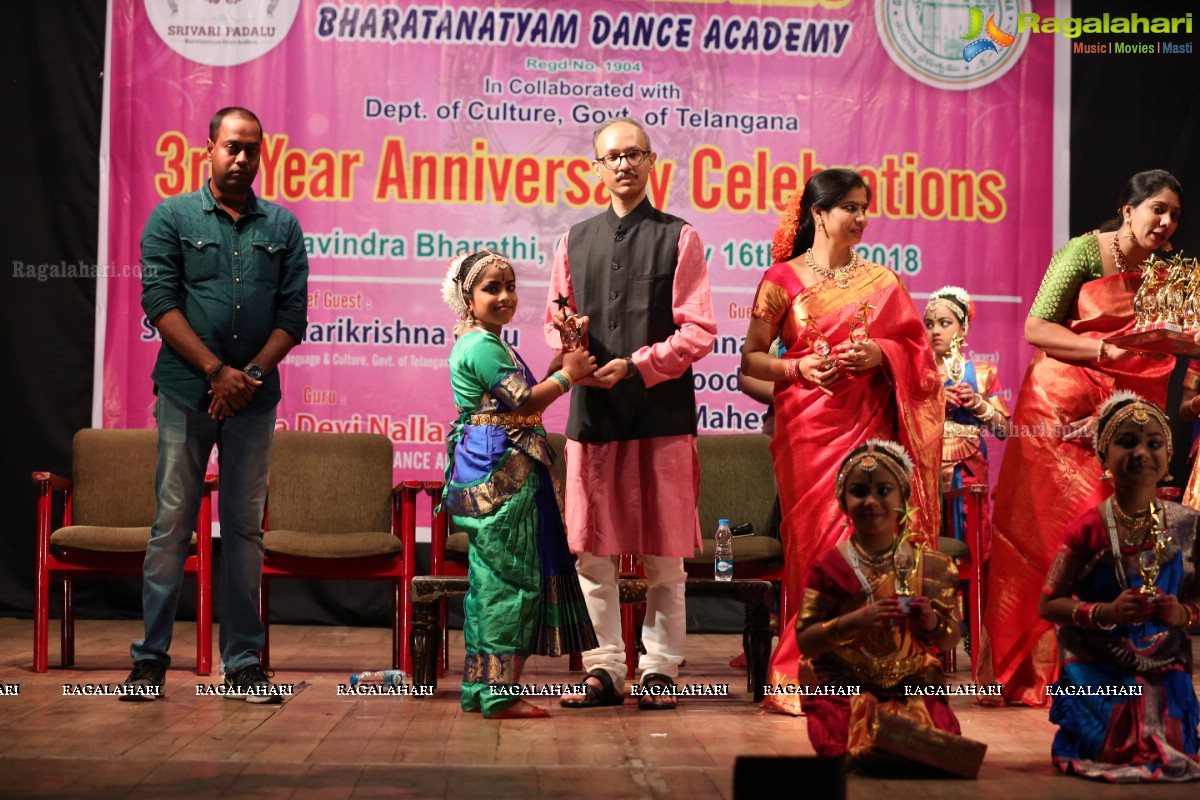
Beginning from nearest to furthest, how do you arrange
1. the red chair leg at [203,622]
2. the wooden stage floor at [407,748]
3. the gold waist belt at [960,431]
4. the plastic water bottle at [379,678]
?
the wooden stage floor at [407,748] < the plastic water bottle at [379,678] < the red chair leg at [203,622] < the gold waist belt at [960,431]

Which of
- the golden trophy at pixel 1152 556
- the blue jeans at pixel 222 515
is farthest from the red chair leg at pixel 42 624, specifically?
the golden trophy at pixel 1152 556

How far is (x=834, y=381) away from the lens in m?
4.38

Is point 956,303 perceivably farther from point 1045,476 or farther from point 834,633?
point 834,633

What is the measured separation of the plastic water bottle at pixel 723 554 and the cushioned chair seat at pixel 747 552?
0.08 ft

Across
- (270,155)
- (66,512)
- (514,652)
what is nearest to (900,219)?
(270,155)

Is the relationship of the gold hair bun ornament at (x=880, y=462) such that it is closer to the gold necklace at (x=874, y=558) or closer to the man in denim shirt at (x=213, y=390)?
the gold necklace at (x=874, y=558)

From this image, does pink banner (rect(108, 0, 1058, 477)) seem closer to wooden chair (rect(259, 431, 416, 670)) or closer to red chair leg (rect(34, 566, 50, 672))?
wooden chair (rect(259, 431, 416, 670))

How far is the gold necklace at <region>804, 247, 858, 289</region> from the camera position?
450 centimetres

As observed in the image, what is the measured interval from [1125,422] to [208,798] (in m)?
2.30

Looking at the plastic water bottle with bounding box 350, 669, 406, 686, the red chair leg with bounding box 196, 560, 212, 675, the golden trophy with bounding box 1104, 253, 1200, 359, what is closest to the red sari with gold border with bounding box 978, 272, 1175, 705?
the golden trophy with bounding box 1104, 253, 1200, 359

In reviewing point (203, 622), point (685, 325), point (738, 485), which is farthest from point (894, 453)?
point (203, 622)

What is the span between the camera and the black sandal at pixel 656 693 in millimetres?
4441

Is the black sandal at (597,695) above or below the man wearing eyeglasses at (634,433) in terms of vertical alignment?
below

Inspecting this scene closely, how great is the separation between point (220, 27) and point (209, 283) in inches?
107
